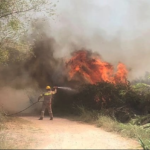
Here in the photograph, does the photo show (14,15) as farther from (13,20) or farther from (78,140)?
(78,140)

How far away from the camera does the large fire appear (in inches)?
698

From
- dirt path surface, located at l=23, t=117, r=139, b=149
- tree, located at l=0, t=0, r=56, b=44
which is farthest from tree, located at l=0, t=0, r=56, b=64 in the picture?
dirt path surface, located at l=23, t=117, r=139, b=149

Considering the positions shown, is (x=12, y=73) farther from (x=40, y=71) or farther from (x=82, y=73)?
(x=82, y=73)

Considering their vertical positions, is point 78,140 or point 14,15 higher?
point 14,15

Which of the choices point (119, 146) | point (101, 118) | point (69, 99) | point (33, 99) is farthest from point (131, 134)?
point (33, 99)

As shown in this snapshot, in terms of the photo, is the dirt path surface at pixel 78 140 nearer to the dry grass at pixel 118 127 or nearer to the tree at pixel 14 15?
the dry grass at pixel 118 127

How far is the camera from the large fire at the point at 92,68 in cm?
1772

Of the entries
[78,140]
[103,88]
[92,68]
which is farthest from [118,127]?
[92,68]

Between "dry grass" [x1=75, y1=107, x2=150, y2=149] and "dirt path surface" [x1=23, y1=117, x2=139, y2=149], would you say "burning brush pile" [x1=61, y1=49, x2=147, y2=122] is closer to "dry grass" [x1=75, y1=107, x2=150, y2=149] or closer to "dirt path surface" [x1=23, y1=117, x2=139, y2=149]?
"dry grass" [x1=75, y1=107, x2=150, y2=149]

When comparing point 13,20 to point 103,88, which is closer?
point 13,20

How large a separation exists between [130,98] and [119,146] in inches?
270

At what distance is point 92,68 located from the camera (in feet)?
60.1

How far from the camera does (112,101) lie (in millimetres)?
15125

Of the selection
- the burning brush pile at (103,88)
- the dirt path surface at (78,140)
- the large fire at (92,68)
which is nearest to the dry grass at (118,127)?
the dirt path surface at (78,140)
